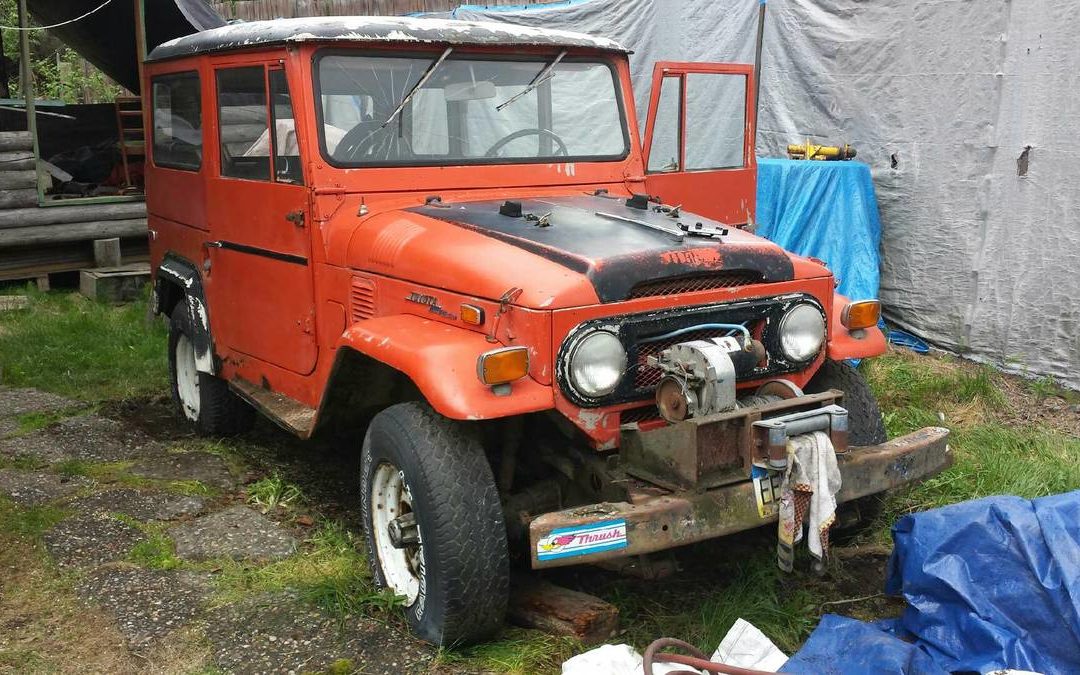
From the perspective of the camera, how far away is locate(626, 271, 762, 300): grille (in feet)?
11.8

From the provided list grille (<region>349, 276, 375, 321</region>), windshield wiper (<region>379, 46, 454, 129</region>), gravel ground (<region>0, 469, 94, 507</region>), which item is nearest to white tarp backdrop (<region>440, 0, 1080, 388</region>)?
windshield wiper (<region>379, 46, 454, 129</region>)

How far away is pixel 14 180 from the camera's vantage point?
9734 millimetres

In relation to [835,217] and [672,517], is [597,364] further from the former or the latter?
[835,217]

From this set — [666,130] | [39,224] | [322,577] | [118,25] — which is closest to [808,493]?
[322,577]

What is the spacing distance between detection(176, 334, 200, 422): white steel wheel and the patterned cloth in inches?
146

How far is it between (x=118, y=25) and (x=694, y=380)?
9.36m

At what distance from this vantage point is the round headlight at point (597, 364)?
3.39 meters

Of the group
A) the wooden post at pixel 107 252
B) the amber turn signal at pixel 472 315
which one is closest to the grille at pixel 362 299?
the amber turn signal at pixel 472 315

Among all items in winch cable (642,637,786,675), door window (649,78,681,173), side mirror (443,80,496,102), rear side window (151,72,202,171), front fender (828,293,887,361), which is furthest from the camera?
door window (649,78,681,173)

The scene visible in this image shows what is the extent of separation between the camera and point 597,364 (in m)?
3.42

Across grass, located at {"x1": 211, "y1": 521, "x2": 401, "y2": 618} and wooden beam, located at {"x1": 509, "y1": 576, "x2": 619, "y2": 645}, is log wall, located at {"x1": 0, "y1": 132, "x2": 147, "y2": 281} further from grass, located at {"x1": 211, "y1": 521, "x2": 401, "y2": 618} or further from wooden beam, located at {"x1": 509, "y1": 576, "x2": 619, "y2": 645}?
wooden beam, located at {"x1": 509, "y1": 576, "x2": 619, "y2": 645}

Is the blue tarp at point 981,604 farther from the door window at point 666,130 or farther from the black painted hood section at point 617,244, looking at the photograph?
the door window at point 666,130

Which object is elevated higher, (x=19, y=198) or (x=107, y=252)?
(x=19, y=198)

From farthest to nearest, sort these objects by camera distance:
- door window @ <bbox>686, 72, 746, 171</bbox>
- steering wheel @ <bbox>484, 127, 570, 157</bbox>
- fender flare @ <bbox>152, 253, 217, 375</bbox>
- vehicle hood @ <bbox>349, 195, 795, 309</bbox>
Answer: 1. door window @ <bbox>686, 72, 746, 171</bbox>
2. fender flare @ <bbox>152, 253, 217, 375</bbox>
3. steering wheel @ <bbox>484, 127, 570, 157</bbox>
4. vehicle hood @ <bbox>349, 195, 795, 309</bbox>
